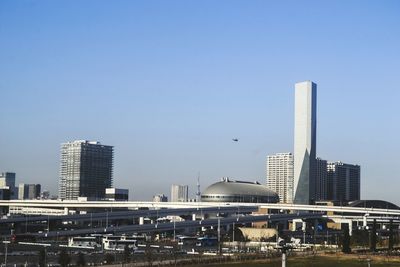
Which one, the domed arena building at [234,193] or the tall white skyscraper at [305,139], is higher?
the tall white skyscraper at [305,139]

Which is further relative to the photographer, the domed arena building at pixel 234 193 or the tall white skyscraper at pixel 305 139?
the domed arena building at pixel 234 193

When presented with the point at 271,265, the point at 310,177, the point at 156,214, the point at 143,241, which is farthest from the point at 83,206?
the point at 271,265

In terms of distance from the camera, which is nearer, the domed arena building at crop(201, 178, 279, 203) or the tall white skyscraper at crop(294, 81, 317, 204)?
the tall white skyscraper at crop(294, 81, 317, 204)

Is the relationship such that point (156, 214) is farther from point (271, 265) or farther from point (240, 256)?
point (271, 265)

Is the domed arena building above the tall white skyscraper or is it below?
below
